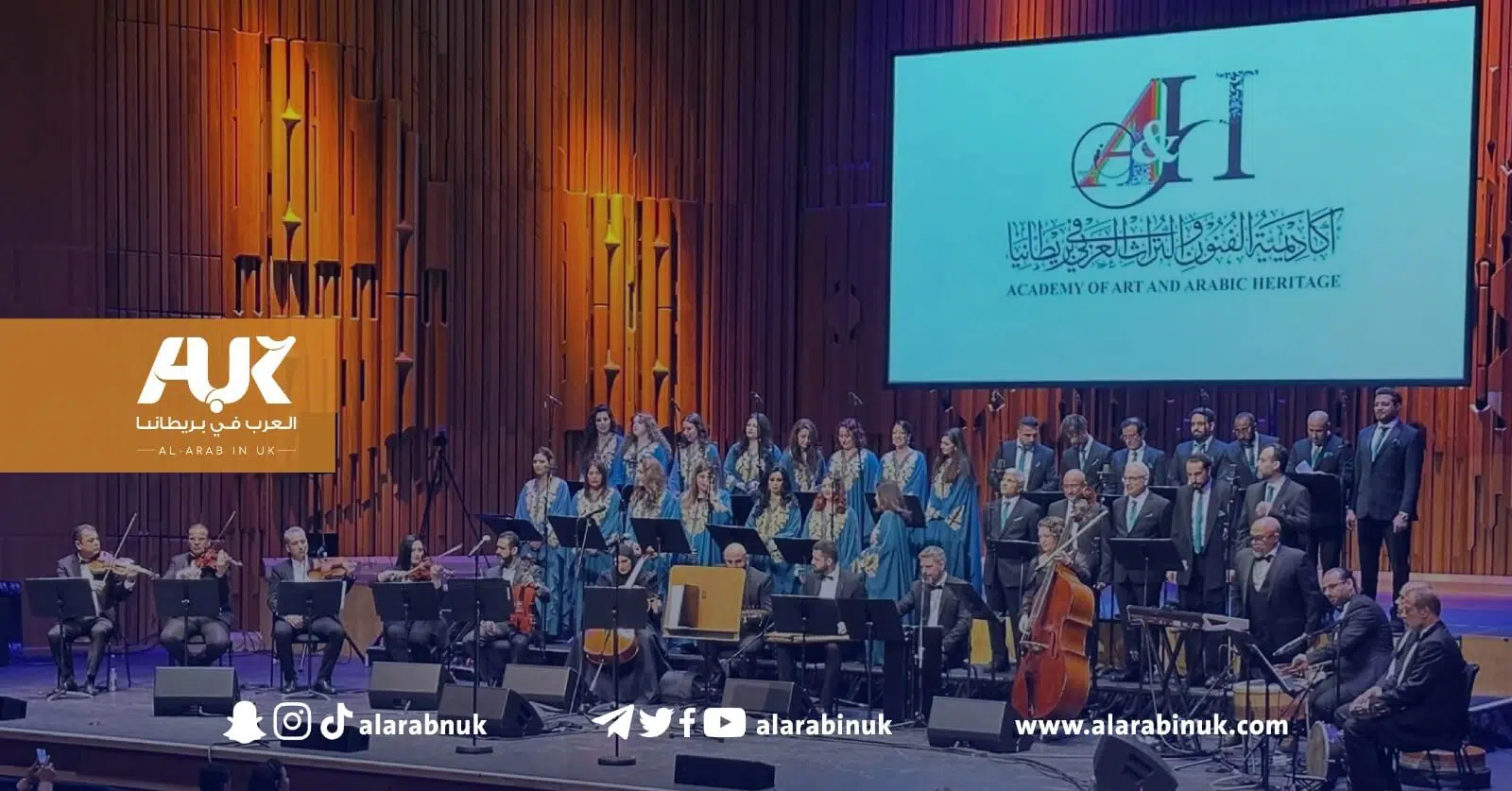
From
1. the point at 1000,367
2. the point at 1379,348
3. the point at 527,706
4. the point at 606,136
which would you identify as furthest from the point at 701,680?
the point at 606,136

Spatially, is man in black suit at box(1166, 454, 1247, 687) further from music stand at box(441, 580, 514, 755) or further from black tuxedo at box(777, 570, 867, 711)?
music stand at box(441, 580, 514, 755)

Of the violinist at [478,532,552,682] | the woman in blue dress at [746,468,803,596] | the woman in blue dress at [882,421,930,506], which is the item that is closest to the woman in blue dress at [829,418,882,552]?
the woman in blue dress at [882,421,930,506]

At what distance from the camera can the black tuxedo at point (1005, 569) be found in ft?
31.3

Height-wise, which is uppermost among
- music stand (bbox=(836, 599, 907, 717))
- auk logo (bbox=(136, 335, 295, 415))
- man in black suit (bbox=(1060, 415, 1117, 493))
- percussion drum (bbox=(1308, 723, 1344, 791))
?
auk logo (bbox=(136, 335, 295, 415))

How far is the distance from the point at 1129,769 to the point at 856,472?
13.2 ft

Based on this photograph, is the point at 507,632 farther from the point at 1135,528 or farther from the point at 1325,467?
the point at 1325,467

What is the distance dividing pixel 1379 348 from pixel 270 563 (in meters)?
7.05

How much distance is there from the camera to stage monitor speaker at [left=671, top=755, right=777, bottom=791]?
7547mm

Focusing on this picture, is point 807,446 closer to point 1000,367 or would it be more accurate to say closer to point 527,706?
point 1000,367

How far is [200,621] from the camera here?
34.5 feet

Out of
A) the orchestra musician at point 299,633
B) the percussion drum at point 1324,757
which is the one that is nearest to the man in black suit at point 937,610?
the percussion drum at point 1324,757

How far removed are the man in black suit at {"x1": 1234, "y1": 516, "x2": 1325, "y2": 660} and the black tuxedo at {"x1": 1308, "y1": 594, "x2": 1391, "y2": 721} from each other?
0.71m

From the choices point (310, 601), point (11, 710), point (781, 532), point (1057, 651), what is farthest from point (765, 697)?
point (11, 710)

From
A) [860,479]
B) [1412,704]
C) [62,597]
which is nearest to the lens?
[1412,704]
